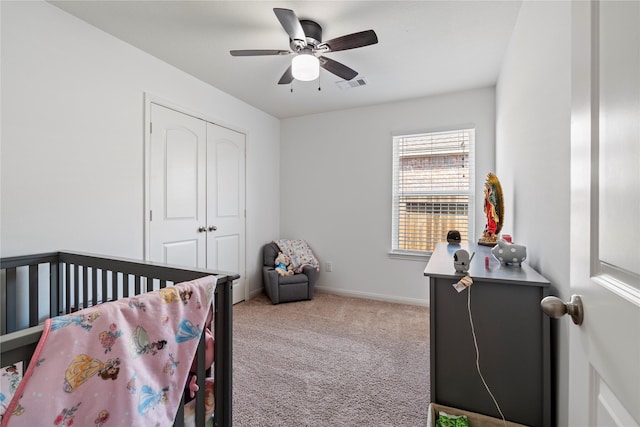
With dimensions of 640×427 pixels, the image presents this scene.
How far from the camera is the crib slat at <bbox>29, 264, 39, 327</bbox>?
1728 millimetres

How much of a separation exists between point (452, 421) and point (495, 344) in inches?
14.7

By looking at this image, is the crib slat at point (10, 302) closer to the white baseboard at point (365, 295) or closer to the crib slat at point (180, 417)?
the crib slat at point (180, 417)

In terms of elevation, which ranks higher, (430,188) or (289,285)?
(430,188)

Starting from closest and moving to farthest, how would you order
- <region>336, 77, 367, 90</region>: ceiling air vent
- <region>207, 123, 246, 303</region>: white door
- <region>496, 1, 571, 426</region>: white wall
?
<region>496, 1, 571, 426</region>: white wall
<region>336, 77, 367, 90</region>: ceiling air vent
<region>207, 123, 246, 303</region>: white door

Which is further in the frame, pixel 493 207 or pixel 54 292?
pixel 493 207

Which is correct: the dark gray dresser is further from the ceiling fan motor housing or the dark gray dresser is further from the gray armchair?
the gray armchair

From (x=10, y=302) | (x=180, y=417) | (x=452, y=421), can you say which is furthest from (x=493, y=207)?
(x=10, y=302)

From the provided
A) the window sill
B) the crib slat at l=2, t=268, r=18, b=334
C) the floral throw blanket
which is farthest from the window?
the crib slat at l=2, t=268, r=18, b=334

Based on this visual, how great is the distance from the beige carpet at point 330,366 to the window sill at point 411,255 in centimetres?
56

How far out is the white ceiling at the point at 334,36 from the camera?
1.87m

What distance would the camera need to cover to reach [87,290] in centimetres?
170

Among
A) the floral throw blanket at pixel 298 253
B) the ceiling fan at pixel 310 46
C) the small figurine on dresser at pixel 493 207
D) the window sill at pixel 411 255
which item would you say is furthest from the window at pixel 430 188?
the ceiling fan at pixel 310 46

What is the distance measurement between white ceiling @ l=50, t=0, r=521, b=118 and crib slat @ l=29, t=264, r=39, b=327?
1.69 m

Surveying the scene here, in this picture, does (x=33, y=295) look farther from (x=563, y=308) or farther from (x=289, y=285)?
(x=563, y=308)
